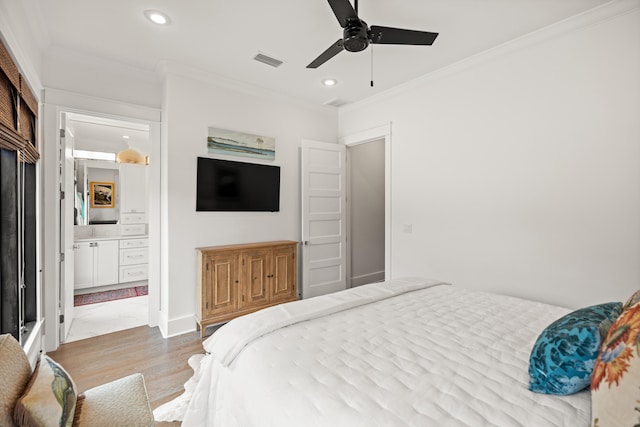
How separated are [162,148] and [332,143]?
7.43 feet

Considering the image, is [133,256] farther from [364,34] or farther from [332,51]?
[364,34]

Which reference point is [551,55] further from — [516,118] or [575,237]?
[575,237]

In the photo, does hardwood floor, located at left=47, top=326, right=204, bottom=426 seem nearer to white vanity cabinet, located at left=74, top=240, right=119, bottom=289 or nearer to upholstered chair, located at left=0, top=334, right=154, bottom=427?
upholstered chair, located at left=0, top=334, right=154, bottom=427

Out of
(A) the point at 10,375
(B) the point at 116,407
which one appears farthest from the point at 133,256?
(A) the point at 10,375

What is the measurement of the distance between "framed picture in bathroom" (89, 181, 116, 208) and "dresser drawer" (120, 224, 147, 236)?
45 cm

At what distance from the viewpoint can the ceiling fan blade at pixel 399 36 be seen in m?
A: 1.89

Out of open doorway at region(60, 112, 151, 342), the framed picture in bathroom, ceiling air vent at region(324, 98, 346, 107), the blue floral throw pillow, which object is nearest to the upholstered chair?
the blue floral throw pillow

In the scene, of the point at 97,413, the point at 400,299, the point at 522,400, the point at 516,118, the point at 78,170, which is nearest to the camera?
the point at 522,400

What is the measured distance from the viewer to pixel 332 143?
450cm

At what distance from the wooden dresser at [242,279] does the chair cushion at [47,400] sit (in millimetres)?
2010

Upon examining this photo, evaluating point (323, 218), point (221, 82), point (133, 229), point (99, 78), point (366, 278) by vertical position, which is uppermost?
point (221, 82)

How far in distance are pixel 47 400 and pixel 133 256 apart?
4973mm

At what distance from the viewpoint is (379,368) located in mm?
1213

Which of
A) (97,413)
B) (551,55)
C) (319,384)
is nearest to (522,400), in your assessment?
(319,384)
